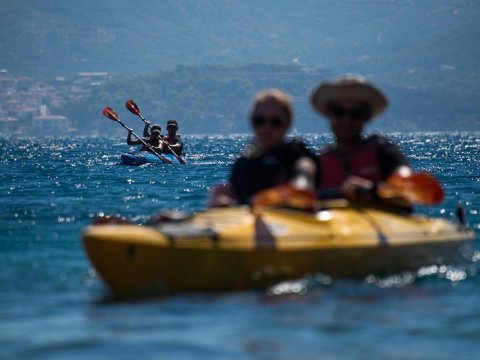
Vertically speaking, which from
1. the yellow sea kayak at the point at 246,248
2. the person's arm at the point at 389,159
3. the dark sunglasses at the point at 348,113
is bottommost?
the yellow sea kayak at the point at 246,248

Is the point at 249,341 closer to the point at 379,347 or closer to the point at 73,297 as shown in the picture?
the point at 379,347

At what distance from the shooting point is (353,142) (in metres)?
13.6

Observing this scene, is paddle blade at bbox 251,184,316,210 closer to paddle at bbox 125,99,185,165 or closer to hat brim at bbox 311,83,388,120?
hat brim at bbox 311,83,388,120

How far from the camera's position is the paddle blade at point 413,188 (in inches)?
522

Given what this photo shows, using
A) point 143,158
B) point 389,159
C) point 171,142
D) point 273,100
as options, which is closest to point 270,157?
point 273,100

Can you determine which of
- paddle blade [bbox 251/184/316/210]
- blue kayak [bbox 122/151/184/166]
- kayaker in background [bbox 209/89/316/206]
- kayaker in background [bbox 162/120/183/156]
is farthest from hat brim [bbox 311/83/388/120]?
blue kayak [bbox 122/151/184/166]

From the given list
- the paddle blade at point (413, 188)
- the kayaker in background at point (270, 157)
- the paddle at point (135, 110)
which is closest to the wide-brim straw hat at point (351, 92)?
the paddle blade at point (413, 188)

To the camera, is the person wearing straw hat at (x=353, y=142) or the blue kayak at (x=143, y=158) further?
the blue kayak at (x=143, y=158)

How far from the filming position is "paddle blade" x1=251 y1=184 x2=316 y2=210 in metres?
11.9

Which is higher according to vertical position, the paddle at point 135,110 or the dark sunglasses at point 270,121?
the dark sunglasses at point 270,121

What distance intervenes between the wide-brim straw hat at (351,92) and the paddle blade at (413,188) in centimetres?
73

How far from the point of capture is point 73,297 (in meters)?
12.0

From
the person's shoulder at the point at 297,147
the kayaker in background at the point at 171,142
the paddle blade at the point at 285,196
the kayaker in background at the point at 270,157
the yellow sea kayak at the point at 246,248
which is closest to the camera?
the yellow sea kayak at the point at 246,248

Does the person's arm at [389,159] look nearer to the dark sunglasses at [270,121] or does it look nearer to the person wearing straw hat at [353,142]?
the person wearing straw hat at [353,142]
